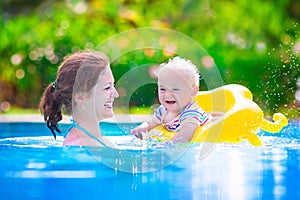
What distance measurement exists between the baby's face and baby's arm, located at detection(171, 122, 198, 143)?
118 millimetres

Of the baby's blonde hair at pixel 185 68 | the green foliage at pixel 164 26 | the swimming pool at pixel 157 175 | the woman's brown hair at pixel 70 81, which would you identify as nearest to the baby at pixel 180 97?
the baby's blonde hair at pixel 185 68

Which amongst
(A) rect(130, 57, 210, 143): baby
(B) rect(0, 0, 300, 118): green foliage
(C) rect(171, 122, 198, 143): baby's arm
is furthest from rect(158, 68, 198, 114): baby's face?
(B) rect(0, 0, 300, 118): green foliage

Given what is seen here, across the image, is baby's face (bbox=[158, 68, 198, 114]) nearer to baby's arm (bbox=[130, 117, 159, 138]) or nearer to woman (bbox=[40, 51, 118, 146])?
baby's arm (bbox=[130, 117, 159, 138])

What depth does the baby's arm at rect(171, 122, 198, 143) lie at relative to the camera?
3217 millimetres

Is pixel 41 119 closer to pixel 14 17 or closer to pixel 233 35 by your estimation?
pixel 14 17

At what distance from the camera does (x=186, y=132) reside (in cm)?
325

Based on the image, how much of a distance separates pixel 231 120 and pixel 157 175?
79 cm

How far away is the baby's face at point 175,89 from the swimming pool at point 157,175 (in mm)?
242

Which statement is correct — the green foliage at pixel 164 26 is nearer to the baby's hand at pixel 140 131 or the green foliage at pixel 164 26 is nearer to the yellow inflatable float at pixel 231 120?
the yellow inflatable float at pixel 231 120

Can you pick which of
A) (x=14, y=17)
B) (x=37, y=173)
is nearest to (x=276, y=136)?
(x=37, y=173)

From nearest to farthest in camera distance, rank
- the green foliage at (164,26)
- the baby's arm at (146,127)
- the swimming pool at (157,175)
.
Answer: the swimming pool at (157,175) < the baby's arm at (146,127) < the green foliage at (164,26)

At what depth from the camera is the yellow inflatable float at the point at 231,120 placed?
3.30 meters

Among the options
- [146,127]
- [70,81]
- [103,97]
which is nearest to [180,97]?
[146,127]

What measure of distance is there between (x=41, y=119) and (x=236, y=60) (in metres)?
1.97
